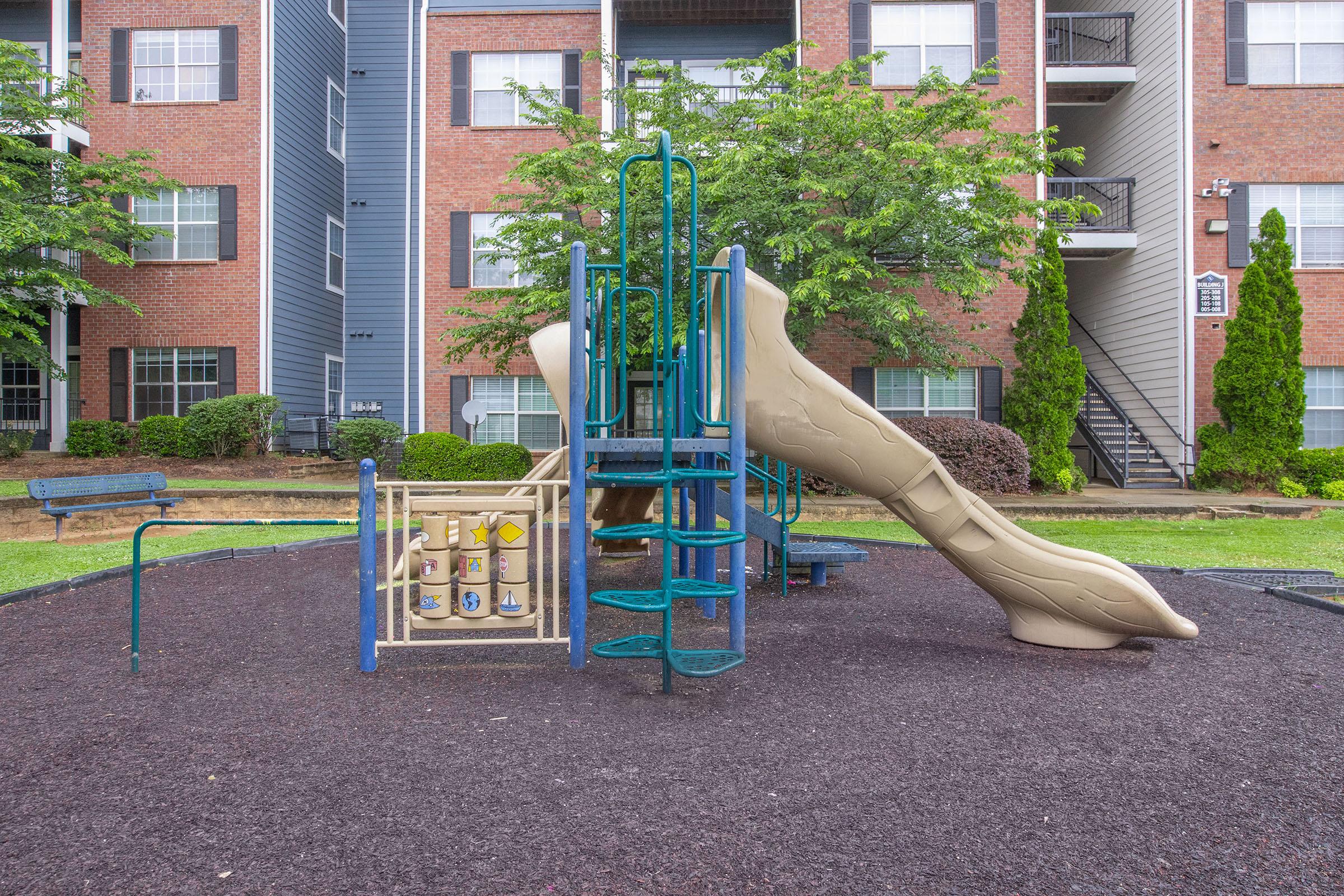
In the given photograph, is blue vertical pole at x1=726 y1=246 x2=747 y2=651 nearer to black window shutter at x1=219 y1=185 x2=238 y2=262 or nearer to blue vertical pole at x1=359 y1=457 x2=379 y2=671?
blue vertical pole at x1=359 y1=457 x2=379 y2=671

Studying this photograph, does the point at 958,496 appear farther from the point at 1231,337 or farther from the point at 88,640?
the point at 1231,337

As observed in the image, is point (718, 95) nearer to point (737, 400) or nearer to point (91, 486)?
point (91, 486)

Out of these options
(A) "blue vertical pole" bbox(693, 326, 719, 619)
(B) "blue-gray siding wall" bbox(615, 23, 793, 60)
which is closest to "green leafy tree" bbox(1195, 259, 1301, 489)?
(B) "blue-gray siding wall" bbox(615, 23, 793, 60)

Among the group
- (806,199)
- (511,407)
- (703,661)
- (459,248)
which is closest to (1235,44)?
(806,199)

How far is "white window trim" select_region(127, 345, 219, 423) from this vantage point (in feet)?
53.9

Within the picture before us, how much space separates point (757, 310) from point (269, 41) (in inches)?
651

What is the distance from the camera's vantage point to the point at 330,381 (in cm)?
1859

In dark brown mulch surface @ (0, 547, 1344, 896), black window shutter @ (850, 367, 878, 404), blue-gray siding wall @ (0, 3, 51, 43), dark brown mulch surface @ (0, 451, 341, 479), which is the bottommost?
dark brown mulch surface @ (0, 547, 1344, 896)

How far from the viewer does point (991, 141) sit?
41.6 ft

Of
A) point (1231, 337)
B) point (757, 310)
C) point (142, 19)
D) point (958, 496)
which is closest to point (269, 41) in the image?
point (142, 19)

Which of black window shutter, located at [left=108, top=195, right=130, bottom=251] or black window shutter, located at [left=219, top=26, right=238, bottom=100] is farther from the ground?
black window shutter, located at [left=219, top=26, right=238, bottom=100]

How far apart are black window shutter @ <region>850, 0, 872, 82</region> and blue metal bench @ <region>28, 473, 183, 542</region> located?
1493 centimetres

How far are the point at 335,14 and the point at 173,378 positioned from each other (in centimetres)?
965

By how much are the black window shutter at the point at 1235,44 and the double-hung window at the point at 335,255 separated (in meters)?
19.6
